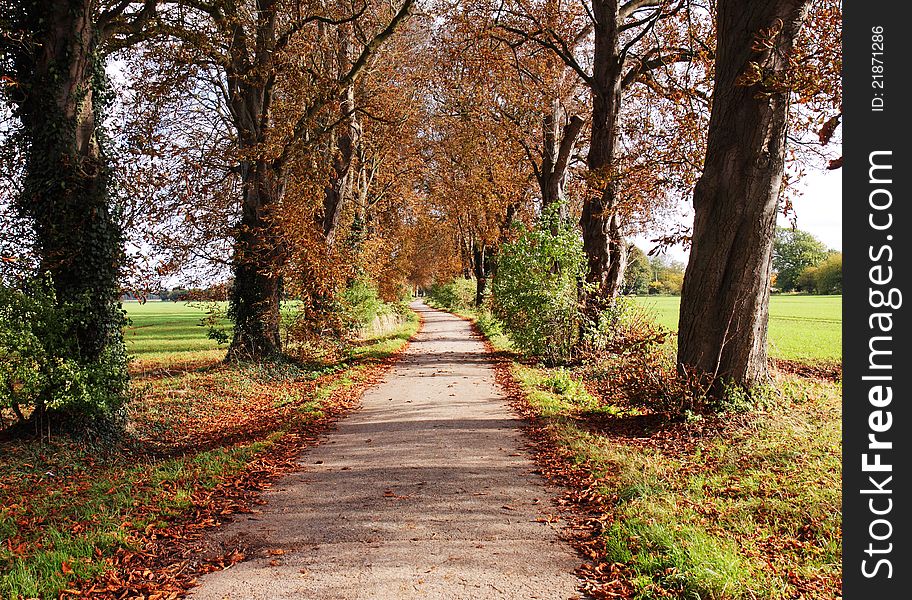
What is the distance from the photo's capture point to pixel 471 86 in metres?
18.6

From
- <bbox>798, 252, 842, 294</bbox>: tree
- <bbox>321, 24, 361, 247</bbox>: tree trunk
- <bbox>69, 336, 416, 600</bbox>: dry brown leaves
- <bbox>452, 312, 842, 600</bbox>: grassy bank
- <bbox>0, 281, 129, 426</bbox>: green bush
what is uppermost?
<bbox>321, 24, 361, 247</bbox>: tree trunk

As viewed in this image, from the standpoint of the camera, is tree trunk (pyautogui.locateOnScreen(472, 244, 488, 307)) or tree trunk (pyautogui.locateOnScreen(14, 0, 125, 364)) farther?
tree trunk (pyautogui.locateOnScreen(472, 244, 488, 307))

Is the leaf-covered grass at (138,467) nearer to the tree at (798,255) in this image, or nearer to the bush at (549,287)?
the bush at (549,287)

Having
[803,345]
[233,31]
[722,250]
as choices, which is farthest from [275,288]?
[803,345]

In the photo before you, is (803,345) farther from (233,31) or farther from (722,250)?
(233,31)

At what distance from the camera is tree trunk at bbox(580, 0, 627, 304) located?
12.5 m

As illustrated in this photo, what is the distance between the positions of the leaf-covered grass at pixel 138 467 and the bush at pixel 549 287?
447 cm

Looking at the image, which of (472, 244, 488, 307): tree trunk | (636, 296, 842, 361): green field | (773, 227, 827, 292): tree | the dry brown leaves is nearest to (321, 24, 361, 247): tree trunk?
(636, 296, 842, 361): green field

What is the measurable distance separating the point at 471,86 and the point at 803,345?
1452 cm

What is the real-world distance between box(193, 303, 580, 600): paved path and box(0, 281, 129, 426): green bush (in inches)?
118

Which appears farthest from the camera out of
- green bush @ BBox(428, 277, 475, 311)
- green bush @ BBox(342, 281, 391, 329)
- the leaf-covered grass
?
green bush @ BBox(428, 277, 475, 311)

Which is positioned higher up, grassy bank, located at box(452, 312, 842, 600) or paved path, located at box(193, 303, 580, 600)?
grassy bank, located at box(452, 312, 842, 600)

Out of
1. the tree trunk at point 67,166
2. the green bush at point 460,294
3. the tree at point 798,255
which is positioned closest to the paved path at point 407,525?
the tree trunk at point 67,166

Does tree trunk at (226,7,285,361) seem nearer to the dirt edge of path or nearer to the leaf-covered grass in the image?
the leaf-covered grass
